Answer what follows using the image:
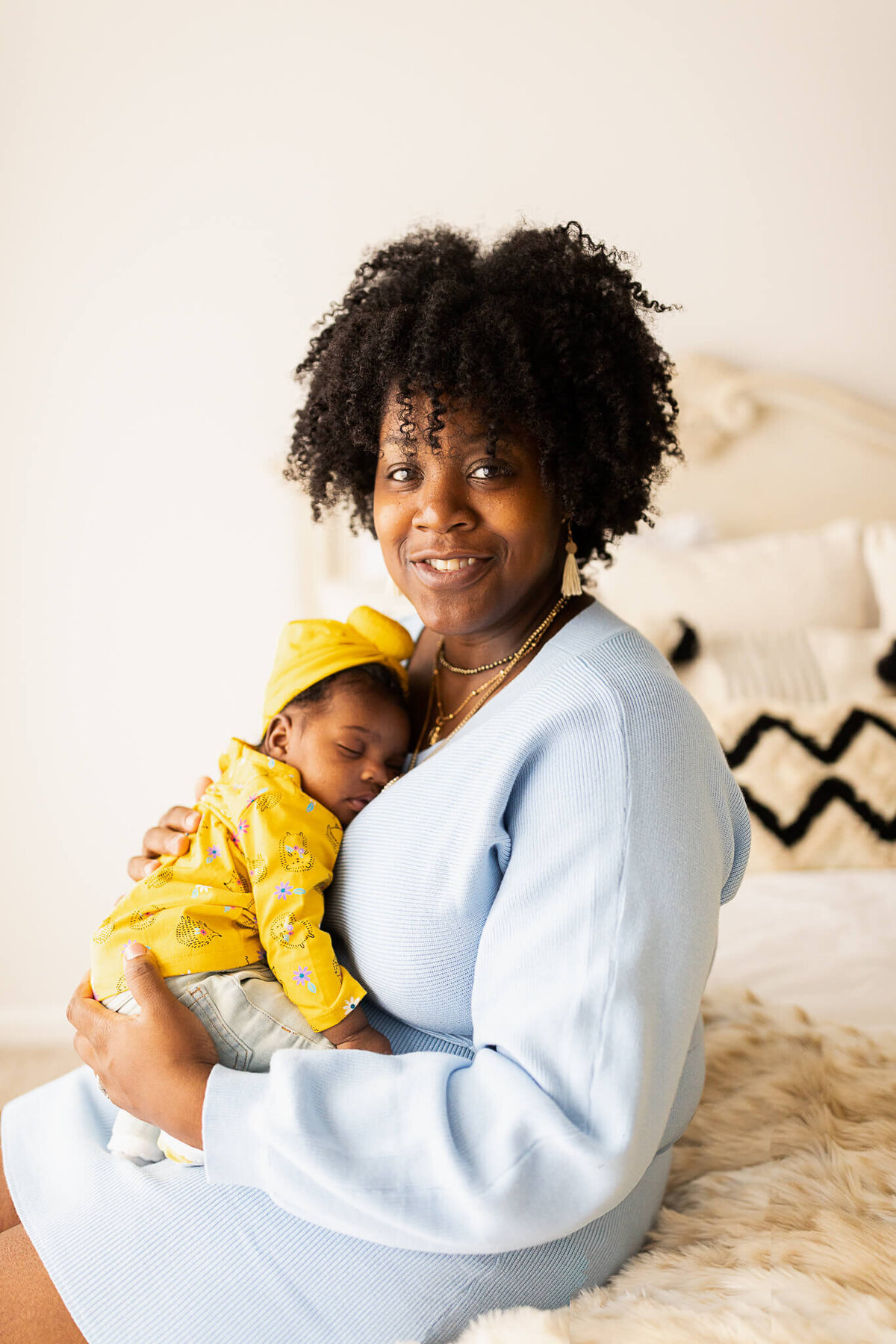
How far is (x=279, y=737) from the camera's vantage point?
1312 mm

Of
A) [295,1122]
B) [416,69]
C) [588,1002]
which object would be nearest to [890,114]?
[416,69]

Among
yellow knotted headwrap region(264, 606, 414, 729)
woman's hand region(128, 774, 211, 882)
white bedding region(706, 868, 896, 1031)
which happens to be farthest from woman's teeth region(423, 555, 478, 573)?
white bedding region(706, 868, 896, 1031)

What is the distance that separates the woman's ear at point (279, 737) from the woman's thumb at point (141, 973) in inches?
11.9

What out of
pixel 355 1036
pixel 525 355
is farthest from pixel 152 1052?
pixel 525 355

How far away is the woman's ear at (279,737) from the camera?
1.30m

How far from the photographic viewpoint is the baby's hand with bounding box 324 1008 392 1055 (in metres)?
1.05

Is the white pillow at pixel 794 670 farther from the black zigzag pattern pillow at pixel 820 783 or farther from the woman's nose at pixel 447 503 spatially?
the woman's nose at pixel 447 503

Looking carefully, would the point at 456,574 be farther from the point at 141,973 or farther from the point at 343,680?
the point at 141,973

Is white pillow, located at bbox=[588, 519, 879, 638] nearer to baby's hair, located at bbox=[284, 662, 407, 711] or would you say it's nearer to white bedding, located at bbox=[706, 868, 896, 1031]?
white bedding, located at bbox=[706, 868, 896, 1031]

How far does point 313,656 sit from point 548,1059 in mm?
655

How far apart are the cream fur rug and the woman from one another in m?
0.07

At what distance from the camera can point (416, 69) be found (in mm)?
2533

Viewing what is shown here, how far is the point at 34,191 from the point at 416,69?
1.01 meters

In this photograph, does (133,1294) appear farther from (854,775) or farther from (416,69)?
(416,69)
